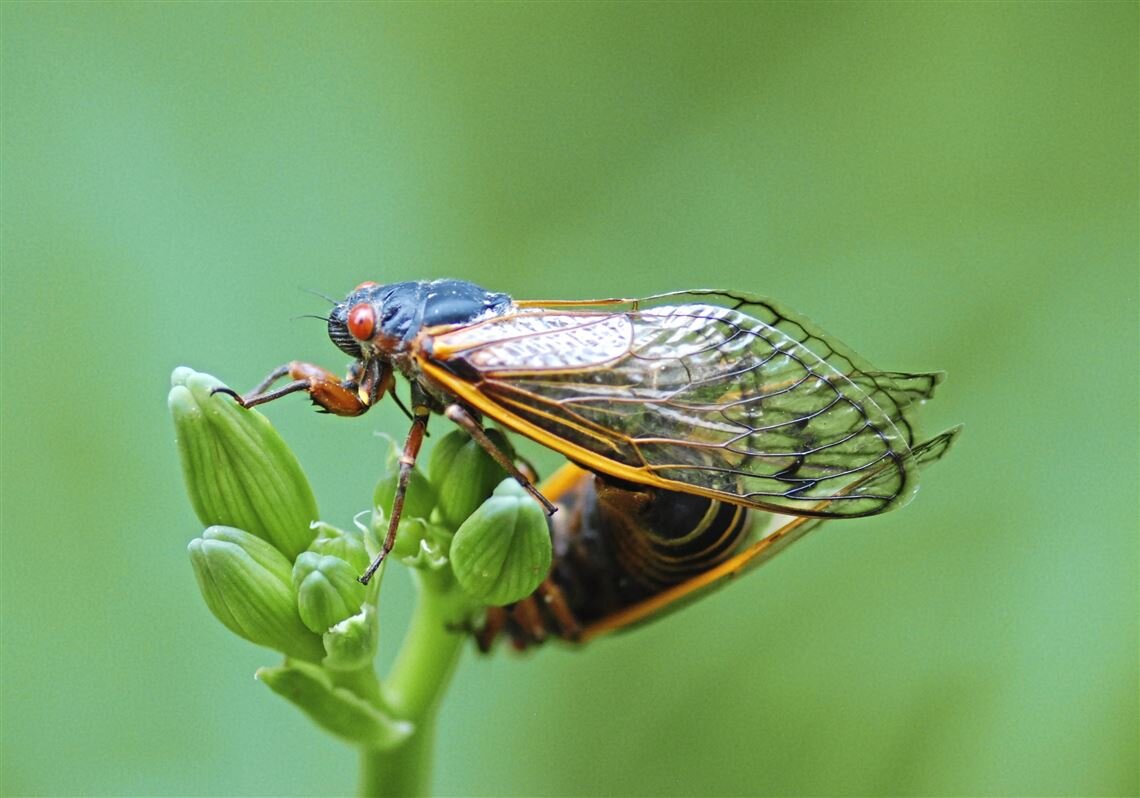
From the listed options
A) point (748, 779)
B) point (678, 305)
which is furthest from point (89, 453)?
point (748, 779)

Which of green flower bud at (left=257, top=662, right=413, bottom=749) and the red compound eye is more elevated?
the red compound eye

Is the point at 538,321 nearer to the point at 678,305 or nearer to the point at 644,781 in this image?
the point at 678,305

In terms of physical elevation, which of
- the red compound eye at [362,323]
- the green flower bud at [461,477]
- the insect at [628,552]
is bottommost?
the insect at [628,552]

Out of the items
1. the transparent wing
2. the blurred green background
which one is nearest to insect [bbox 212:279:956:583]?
the transparent wing

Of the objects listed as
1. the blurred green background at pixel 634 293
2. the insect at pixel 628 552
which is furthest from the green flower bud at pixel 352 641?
the blurred green background at pixel 634 293

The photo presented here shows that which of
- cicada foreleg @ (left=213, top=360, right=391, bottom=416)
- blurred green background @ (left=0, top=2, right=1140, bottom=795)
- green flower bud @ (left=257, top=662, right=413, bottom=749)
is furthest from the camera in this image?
blurred green background @ (left=0, top=2, right=1140, bottom=795)

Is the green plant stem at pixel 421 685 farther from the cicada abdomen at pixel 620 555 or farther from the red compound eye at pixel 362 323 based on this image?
the red compound eye at pixel 362 323

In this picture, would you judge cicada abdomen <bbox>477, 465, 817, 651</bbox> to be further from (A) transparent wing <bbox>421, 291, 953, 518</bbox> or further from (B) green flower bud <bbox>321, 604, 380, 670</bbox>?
(B) green flower bud <bbox>321, 604, 380, 670</bbox>
